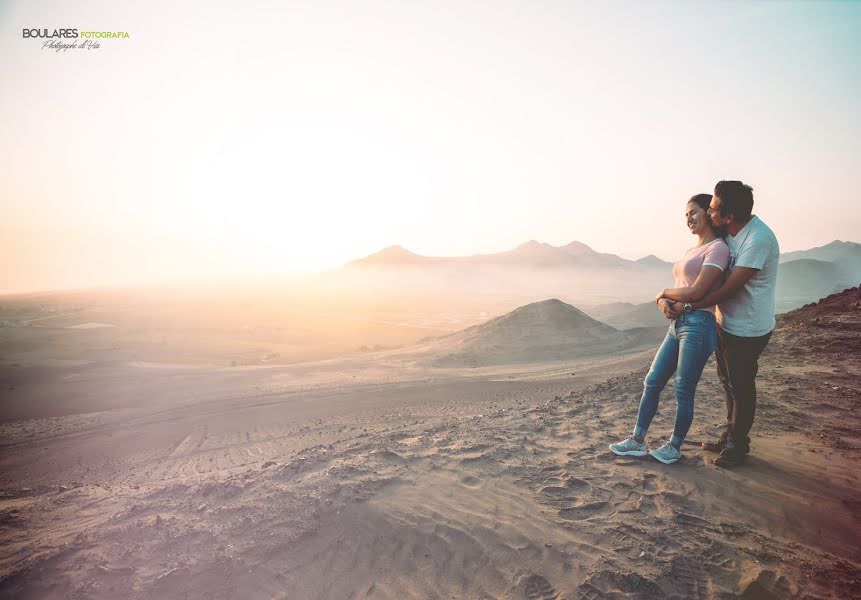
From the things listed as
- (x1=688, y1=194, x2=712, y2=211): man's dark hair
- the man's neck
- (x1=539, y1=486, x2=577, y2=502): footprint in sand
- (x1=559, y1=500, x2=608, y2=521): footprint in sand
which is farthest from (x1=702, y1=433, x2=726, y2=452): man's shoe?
(x1=688, y1=194, x2=712, y2=211): man's dark hair

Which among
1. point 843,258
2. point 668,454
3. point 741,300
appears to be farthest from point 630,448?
point 843,258

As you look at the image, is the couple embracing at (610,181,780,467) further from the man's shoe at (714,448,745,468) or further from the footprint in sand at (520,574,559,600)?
the footprint in sand at (520,574,559,600)

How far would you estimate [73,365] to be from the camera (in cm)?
2166

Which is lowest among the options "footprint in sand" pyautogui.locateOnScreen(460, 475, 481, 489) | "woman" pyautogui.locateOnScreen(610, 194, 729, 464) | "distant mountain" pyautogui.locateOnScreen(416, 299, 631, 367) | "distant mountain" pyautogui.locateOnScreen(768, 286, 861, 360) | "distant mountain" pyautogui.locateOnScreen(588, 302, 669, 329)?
"distant mountain" pyautogui.locateOnScreen(588, 302, 669, 329)

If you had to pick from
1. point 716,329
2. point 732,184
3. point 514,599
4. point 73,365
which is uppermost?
point 732,184

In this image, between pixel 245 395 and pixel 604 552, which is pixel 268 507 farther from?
pixel 245 395

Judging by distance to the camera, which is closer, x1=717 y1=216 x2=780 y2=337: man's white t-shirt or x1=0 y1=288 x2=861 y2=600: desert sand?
x1=0 y1=288 x2=861 y2=600: desert sand

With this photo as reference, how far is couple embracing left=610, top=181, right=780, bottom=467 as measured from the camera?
3359mm

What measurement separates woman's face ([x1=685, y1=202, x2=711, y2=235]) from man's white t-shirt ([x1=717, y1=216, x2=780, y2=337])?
0.69ft

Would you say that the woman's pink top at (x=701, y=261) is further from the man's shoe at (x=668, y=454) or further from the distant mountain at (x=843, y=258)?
the distant mountain at (x=843, y=258)

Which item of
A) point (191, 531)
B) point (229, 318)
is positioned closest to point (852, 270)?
point (229, 318)

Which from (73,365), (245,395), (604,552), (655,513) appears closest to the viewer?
(604,552)

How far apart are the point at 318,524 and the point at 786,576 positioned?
3275mm

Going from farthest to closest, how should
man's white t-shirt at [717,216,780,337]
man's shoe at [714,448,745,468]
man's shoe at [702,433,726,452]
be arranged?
man's shoe at [702,433,726,452]
man's shoe at [714,448,745,468]
man's white t-shirt at [717,216,780,337]
